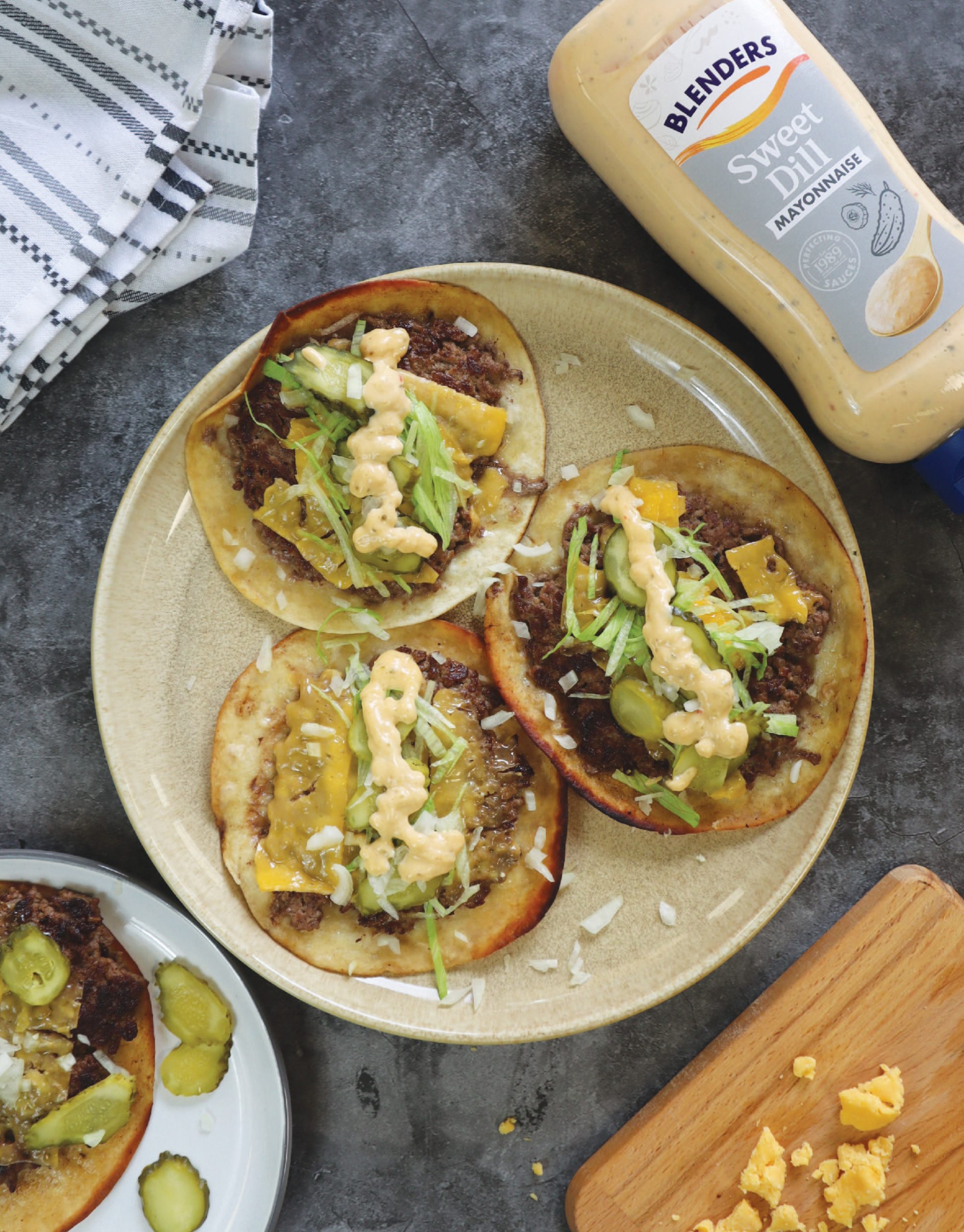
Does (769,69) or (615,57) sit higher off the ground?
(615,57)

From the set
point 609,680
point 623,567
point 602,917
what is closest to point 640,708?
point 609,680

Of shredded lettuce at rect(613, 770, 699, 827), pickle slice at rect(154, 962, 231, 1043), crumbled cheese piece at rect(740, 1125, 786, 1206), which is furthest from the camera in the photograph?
crumbled cheese piece at rect(740, 1125, 786, 1206)

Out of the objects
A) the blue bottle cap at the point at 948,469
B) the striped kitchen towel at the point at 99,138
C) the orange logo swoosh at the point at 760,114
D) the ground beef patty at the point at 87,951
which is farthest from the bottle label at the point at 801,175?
the ground beef patty at the point at 87,951

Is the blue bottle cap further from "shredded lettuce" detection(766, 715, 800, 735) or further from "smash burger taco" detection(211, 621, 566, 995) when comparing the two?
"smash burger taco" detection(211, 621, 566, 995)

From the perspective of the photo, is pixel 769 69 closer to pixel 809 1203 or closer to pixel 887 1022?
pixel 887 1022

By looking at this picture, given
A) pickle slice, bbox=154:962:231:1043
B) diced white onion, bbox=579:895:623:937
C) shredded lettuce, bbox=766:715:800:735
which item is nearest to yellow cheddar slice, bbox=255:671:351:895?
pickle slice, bbox=154:962:231:1043

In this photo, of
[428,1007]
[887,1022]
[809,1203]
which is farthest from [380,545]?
[809,1203]

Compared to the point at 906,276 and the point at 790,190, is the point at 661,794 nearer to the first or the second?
the point at 906,276
